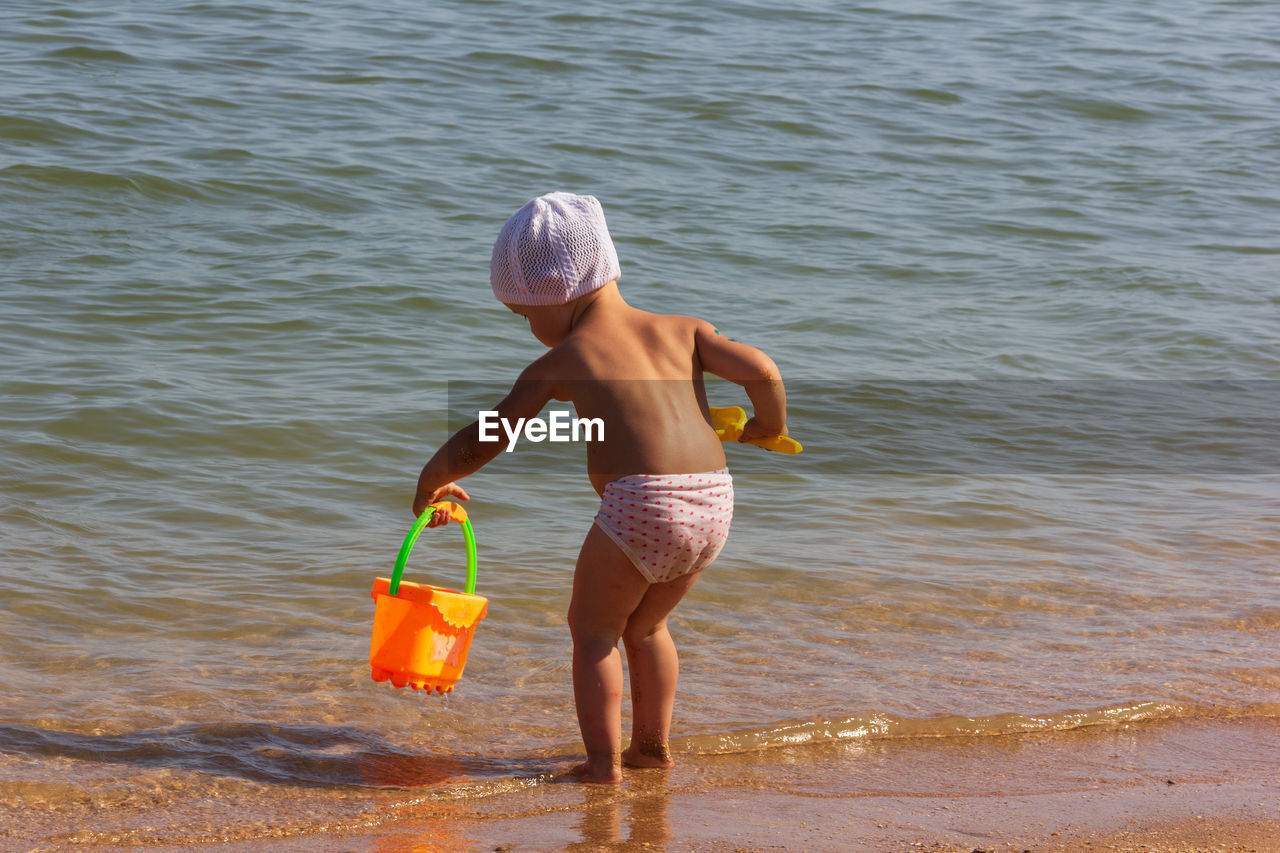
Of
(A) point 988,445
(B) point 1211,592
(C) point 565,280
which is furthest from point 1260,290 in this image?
(C) point 565,280

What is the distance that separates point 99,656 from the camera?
380 cm

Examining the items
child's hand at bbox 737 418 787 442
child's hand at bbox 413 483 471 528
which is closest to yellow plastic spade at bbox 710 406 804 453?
child's hand at bbox 737 418 787 442

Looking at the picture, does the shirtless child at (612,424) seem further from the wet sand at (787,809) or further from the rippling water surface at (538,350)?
the rippling water surface at (538,350)

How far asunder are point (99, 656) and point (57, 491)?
5.15 ft

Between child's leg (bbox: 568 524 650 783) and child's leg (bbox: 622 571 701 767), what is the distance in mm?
64

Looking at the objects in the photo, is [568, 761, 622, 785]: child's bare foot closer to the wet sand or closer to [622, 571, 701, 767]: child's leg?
the wet sand

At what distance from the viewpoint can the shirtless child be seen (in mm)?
2949

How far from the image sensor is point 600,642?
9.94ft

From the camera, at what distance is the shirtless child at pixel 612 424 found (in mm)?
2949

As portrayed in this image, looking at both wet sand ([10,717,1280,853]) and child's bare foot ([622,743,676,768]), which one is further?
child's bare foot ([622,743,676,768])

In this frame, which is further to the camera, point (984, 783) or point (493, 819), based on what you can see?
point (984, 783)

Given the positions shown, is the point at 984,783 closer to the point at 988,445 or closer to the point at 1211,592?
the point at 1211,592

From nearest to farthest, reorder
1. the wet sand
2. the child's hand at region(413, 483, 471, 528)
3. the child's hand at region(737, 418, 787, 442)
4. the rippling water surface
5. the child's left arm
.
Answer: the wet sand
the child's left arm
the child's hand at region(413, 483, 471, 528)
the child's hand at region(737, 418, 787, 442)
the rippling water surface

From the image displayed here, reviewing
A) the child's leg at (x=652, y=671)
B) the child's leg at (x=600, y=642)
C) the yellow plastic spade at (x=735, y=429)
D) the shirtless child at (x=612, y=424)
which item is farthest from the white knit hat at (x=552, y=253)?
the child's leg at (x=652, y=671)
